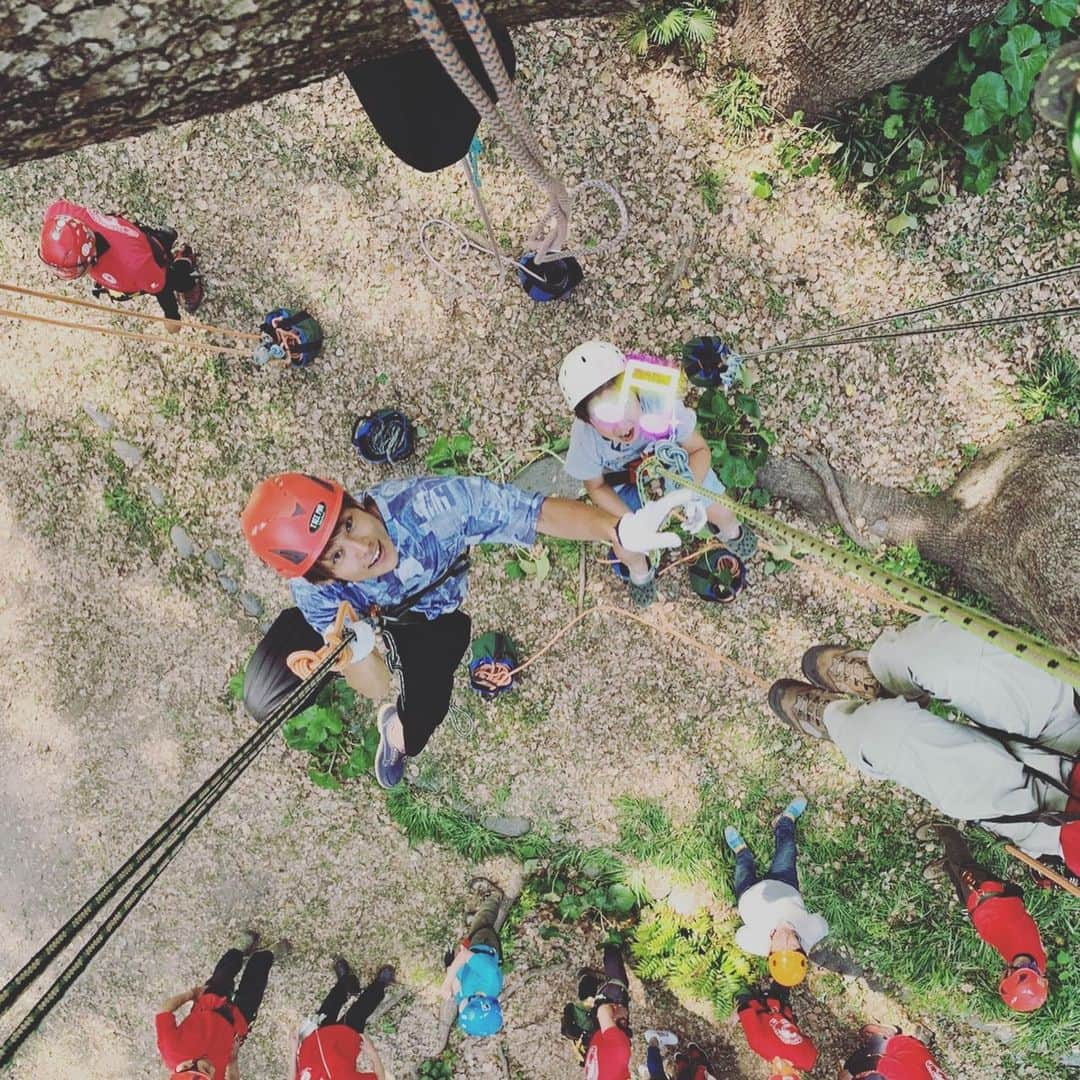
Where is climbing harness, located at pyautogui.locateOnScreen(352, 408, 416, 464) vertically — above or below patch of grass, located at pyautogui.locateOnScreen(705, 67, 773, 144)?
below

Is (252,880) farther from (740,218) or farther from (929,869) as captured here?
(740,218)

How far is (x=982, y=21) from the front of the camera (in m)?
3.52

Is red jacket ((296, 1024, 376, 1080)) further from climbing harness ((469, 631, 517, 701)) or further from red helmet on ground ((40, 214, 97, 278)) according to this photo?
red helmet on ground ((40, 214, 97, 278))

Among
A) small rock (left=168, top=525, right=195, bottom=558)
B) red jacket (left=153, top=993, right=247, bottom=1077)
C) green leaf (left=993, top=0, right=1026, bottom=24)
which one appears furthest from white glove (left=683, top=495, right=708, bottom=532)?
red jacket (left=153, top=993, right=247, bottom=1077)

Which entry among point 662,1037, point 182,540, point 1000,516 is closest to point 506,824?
point 662,1037

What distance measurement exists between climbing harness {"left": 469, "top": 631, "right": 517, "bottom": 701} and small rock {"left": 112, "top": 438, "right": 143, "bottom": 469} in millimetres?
2638

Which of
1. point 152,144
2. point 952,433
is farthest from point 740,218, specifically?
point 152,144

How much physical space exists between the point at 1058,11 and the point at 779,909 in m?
4.86

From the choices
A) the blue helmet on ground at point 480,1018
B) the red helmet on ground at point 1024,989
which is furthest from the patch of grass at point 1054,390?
the blue helmet on ground at point 480,1018

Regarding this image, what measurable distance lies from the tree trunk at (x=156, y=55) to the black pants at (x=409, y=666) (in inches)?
98.4

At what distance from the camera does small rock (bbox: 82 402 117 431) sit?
16.7 ft

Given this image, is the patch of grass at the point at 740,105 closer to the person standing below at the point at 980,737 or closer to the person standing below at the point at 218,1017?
the person standing below at the point at 980,737

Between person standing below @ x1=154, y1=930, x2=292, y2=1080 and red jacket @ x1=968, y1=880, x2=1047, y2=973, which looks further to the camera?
person standing below @ x1=154, y1=930, x2=292, y2=1080

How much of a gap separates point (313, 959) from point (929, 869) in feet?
13.9
